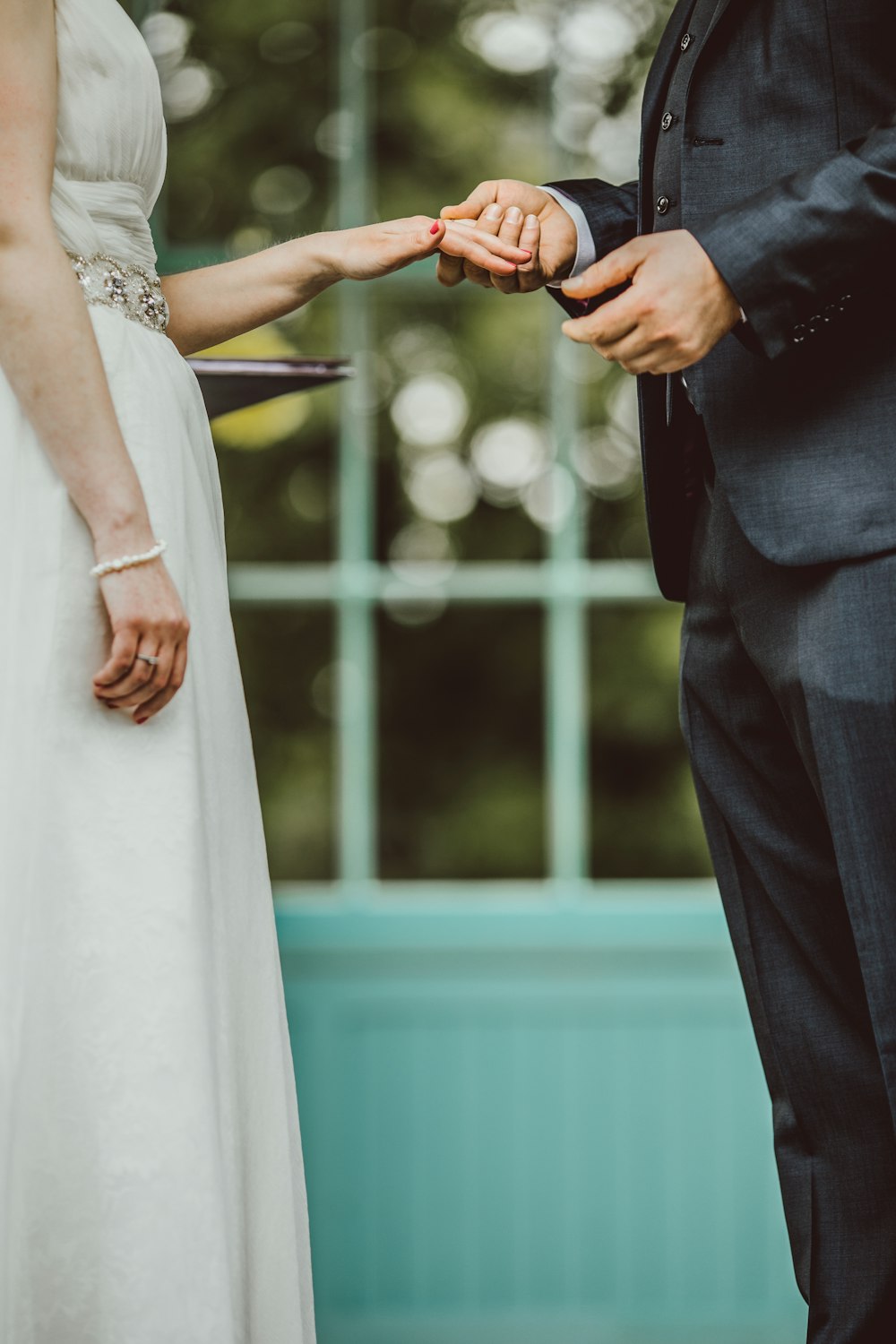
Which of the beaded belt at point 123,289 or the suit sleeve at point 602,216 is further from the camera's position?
the suit sleeve at point 602,216

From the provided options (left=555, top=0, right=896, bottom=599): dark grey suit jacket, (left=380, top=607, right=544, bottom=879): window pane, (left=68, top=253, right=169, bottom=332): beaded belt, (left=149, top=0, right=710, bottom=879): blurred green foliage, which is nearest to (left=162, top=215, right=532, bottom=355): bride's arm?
(left=68, top=253, right=169, bottom=332): beaded belt

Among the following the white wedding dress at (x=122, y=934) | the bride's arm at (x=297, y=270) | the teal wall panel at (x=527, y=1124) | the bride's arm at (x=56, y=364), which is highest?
the bride's arm at (x=297, y=270)

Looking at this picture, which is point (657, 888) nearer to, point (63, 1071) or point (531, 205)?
point (531, 205)

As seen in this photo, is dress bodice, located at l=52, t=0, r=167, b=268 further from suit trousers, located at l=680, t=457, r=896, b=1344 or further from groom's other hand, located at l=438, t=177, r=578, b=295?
suit trousers, located at l=680, t=457, r=896, b=1344

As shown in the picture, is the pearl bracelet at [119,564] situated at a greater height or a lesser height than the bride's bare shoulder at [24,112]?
lesser

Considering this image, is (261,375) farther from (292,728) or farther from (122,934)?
(292,728)

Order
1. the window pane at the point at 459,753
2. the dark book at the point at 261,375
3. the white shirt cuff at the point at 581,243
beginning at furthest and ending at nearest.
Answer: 1. the window pane at the point at 459,753
2. the white shirt cuff at the point at 581,243
3. the dark book at the point at 261,375

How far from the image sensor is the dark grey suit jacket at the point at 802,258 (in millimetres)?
1103

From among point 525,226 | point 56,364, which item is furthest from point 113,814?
point 525,226

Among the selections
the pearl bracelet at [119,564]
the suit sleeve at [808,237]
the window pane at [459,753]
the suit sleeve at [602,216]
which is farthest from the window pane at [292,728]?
the suit sleeve at [808,237]

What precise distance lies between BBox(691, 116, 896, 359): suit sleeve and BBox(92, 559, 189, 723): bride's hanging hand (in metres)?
0.52

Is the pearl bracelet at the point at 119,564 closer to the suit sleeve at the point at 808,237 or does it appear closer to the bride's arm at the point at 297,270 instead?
the bride's arm at the point at 297,270

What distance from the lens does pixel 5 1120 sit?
1098 millimetres

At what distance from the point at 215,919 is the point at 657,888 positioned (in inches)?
44.7
